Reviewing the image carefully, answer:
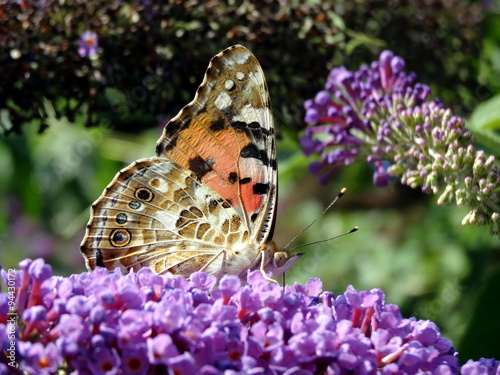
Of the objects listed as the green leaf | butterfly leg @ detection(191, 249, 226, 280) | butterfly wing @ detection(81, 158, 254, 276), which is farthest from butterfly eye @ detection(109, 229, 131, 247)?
the green leaf

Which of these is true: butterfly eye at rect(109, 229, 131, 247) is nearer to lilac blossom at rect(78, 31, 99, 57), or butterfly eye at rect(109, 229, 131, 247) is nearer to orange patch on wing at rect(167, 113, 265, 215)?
orange patch on wing at rect(167, 113, 265, 215)

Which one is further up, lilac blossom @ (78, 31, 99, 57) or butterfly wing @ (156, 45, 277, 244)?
lilac blossom @ (78, 31, 99, 57)

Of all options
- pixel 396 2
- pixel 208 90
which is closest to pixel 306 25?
pixel 396 2

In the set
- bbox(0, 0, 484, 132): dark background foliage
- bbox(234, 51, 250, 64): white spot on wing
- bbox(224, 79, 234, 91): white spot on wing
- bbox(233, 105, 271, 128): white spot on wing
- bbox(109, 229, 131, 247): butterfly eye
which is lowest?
bbox(109, 229, 131, 247): butterfly eye

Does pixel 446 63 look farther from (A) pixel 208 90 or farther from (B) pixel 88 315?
(B) pixel 88 315

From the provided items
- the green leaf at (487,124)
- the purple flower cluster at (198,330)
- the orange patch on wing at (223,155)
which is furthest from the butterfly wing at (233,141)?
the green leaf at (487,124)
